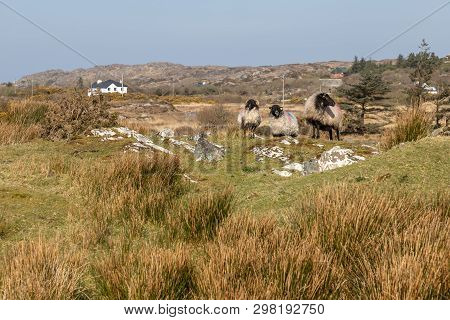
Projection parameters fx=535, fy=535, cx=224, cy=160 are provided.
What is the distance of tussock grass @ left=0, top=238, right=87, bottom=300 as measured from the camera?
3.97 meters

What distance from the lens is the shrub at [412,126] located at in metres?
11.1

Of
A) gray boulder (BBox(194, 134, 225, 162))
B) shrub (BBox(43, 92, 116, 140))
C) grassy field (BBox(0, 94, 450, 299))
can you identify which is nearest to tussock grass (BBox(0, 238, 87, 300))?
grassy field (BBox(0, 94, 450, 299))

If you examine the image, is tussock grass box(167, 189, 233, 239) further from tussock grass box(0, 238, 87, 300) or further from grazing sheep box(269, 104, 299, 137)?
grazing sheep box(269, 104, 299, 137)

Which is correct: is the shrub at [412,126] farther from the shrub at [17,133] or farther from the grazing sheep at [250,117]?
the shrub at [17,133]

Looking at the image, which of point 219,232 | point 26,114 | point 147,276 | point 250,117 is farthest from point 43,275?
point 250,117

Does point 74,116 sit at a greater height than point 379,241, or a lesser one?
greater

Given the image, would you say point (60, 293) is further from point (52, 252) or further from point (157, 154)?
point (157, 154)

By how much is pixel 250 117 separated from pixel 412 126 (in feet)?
23.9

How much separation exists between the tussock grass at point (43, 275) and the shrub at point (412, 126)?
324 inches

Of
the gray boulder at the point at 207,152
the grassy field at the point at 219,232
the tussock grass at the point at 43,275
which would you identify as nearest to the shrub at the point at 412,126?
the grassy field at the point at 219,232

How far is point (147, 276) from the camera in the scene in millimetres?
4055

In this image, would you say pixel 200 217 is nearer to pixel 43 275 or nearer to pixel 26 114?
pixel 43 275

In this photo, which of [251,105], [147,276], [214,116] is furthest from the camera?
[214,116]

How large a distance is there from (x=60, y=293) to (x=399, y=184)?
523cm
